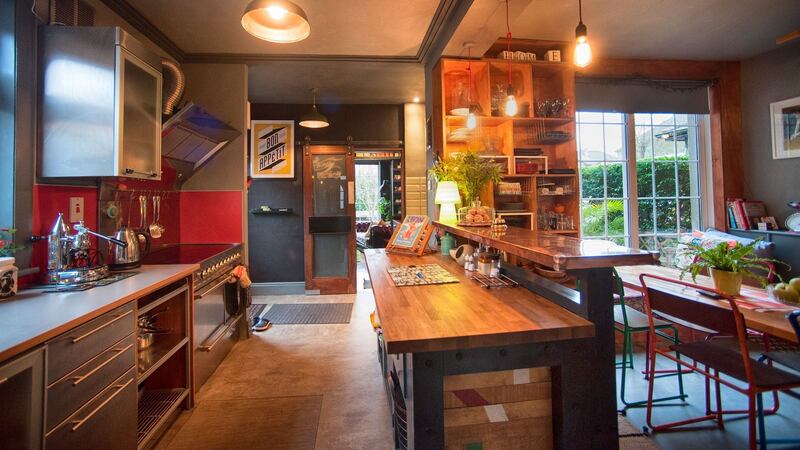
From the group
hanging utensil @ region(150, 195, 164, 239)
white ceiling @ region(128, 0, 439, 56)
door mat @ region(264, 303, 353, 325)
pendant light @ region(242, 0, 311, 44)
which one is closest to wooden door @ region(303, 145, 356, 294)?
door mat @ region(264, 303, 353, 325)

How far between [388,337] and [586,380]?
29.7 inches

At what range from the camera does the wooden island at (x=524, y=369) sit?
44.8 inches

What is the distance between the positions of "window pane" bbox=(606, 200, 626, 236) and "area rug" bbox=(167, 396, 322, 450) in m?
3.99

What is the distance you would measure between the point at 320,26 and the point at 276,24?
43.4 inches

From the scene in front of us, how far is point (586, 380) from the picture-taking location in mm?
1248

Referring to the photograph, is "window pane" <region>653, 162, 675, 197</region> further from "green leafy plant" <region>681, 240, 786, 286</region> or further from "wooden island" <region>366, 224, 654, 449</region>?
"wooden island" <region>366, 224, 654, 449</region>

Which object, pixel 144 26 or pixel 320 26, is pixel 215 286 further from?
pixel 320 26

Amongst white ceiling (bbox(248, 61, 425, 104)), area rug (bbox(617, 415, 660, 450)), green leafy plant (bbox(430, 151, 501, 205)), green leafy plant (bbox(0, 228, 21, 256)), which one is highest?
white ceiling (bbox(248, 61, 425, 104))

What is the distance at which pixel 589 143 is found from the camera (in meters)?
4.40

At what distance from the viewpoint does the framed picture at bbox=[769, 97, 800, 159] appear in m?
3.84

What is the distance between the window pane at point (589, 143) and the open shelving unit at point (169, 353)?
4483mm

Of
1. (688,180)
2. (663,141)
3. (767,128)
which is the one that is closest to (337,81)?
(663,141)

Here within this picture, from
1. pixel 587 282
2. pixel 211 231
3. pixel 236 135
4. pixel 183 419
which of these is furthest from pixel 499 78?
pixel 183 419

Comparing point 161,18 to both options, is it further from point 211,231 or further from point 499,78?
point 499,78
